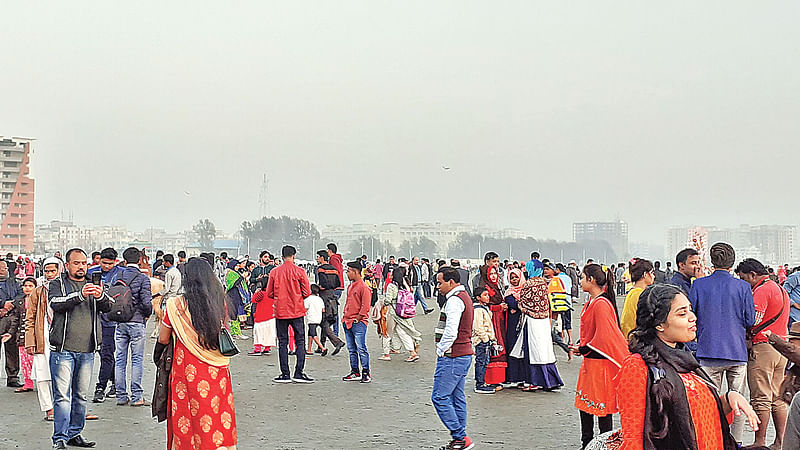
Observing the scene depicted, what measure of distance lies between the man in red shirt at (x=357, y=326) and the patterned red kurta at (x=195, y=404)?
18.9 ft

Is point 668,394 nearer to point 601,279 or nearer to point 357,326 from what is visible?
point 601,279

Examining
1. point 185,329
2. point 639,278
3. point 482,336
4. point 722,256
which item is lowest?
point 482,336

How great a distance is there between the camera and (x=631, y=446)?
355 cm

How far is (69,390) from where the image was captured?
23.9 feet

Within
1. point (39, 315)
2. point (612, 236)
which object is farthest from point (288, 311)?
point (612, 236)

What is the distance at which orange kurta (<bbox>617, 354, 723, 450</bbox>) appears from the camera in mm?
3527

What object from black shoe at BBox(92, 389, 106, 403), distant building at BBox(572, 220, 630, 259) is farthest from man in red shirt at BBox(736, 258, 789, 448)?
distant building at BBox(572, 220, 630, 259)

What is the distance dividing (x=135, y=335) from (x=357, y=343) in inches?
130

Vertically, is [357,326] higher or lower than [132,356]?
higher

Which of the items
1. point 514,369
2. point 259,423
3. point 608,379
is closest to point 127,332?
point 259,423

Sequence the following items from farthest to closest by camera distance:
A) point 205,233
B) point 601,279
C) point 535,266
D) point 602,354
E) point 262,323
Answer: point 205,233
point 535,266
point 262,323
point 601,279
point 602,354

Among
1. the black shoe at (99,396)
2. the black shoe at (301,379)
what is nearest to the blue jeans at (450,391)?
the black shoe at (301,379)

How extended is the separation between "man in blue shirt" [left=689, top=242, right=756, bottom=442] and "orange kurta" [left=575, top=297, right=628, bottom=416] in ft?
3.59

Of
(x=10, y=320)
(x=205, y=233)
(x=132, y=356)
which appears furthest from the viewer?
(x=205, y=233)
